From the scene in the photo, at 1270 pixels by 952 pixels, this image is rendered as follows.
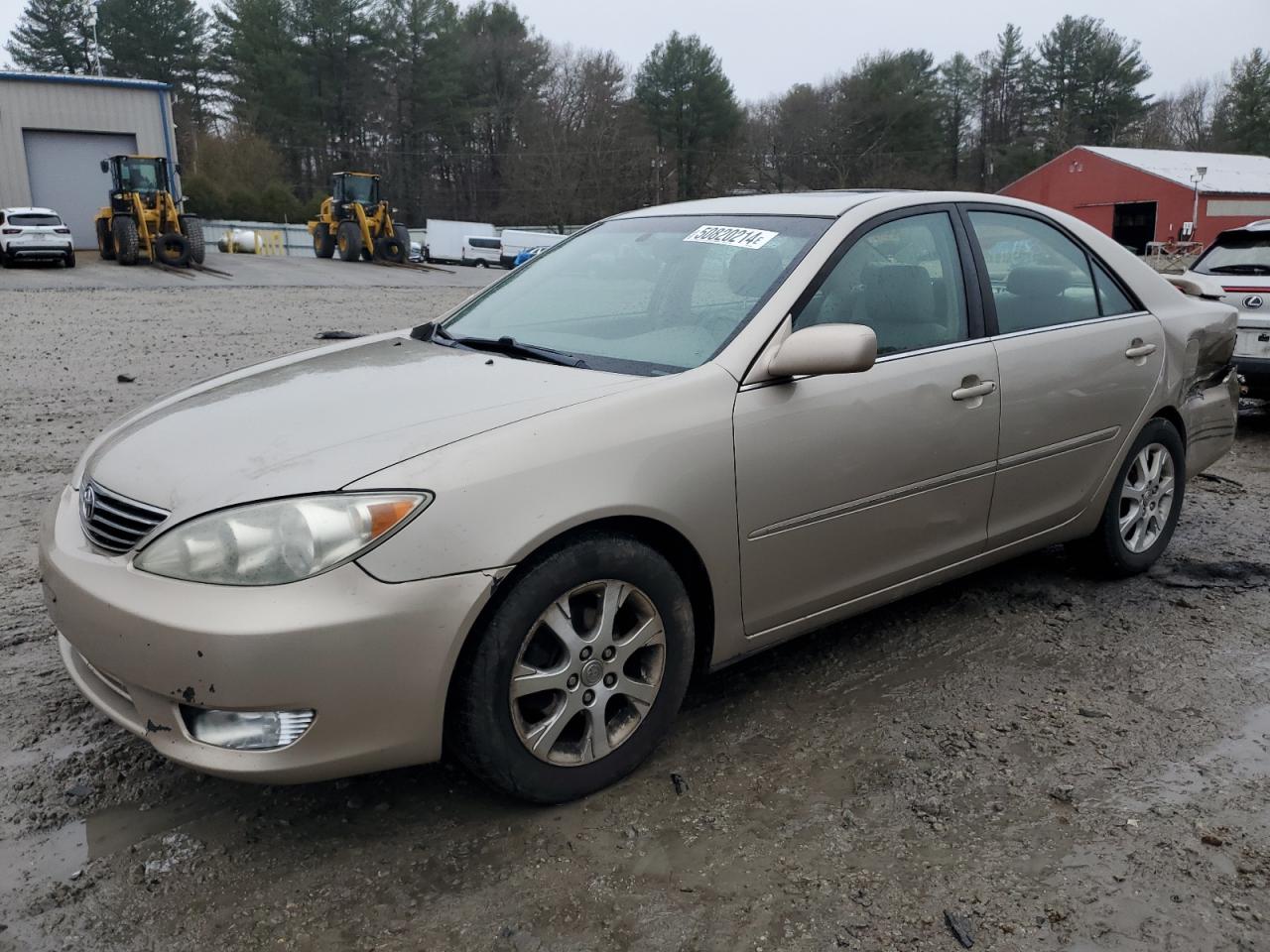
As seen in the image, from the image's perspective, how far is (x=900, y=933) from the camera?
2.26m

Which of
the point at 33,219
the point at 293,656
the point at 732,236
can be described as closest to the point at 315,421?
the point at 293,656

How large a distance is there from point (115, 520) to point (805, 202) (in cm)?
241

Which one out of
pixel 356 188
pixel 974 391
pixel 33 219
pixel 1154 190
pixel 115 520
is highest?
pixel 356 188

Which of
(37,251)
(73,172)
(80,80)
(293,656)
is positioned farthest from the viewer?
(73,172)

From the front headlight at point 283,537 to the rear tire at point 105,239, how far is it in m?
29.7

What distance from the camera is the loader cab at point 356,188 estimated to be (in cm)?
3334

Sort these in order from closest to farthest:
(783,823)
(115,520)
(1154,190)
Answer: (115,520)
(783,823)
(1154,190)

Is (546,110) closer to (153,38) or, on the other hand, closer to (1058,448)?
(153,38)

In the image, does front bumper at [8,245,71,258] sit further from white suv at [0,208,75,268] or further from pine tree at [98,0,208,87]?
pine tree at [98,0,208,87]

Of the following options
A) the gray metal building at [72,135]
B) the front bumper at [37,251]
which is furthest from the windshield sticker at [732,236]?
the gray metal building at [72,135]

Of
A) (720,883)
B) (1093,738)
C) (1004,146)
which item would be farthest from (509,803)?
(1004,146)

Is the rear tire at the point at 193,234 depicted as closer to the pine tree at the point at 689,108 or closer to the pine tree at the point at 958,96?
the pine tree at the point at 689,108

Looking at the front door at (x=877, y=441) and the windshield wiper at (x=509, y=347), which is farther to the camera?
the windshield wiper at (x=509, y=347)

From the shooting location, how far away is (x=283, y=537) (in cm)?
228
